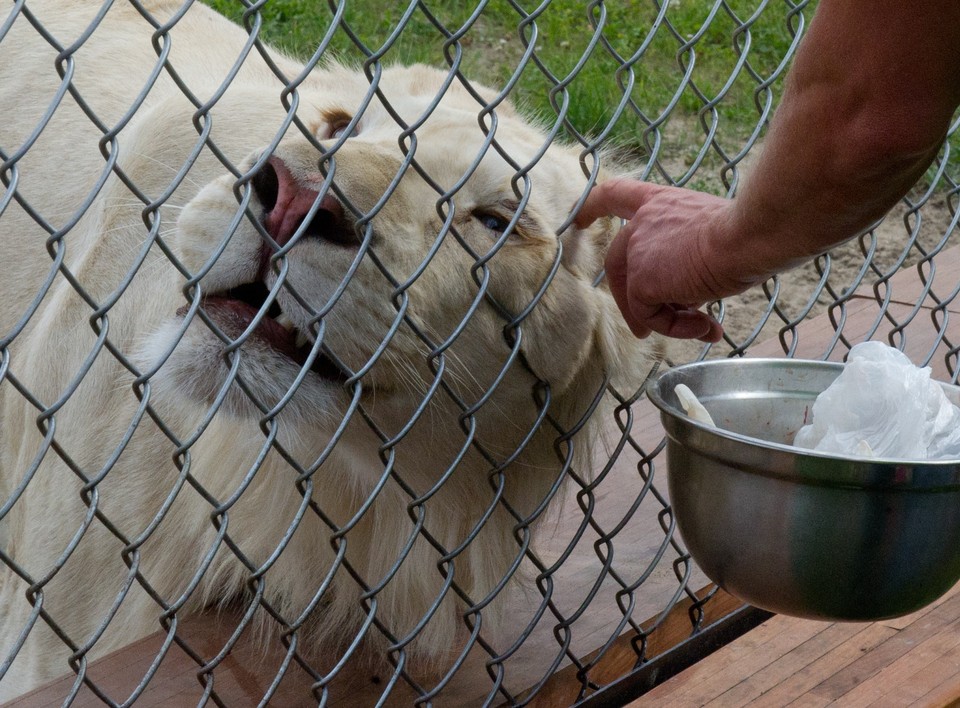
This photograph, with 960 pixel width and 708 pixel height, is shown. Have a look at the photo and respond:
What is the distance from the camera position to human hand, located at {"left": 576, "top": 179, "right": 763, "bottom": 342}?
197cm

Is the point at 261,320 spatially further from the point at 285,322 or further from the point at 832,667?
the point at 832,667

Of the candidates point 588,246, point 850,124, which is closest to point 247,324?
point 588,246

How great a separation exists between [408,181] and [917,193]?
5.16m

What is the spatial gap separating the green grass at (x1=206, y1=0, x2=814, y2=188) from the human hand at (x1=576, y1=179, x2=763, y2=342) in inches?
146

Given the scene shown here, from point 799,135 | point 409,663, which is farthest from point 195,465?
point 799,135

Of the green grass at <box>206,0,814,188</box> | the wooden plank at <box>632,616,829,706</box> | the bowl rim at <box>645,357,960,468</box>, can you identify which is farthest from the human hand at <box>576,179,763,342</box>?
the green grass at <box>206,0,814,188</box>

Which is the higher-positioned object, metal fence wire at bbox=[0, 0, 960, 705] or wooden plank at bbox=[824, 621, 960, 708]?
metal fence wire at bbox=[0, 0, 960, 705]

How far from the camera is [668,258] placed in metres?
2.06

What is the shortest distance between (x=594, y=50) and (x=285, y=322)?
17.2ft

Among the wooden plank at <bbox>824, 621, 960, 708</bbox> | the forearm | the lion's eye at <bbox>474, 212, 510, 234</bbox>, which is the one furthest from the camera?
the wooden plank at <bbox>824, 621, 960, 708</bbox>

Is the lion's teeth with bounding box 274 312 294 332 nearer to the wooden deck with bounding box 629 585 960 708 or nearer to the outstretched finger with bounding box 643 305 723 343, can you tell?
the outstretched finger with bounding box 643 305 723 343

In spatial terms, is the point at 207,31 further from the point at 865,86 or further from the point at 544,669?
the point at 865,86

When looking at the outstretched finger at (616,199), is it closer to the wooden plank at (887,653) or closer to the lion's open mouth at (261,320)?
the lion's open mouth at (261,320)

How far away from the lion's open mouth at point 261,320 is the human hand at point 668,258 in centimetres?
56
